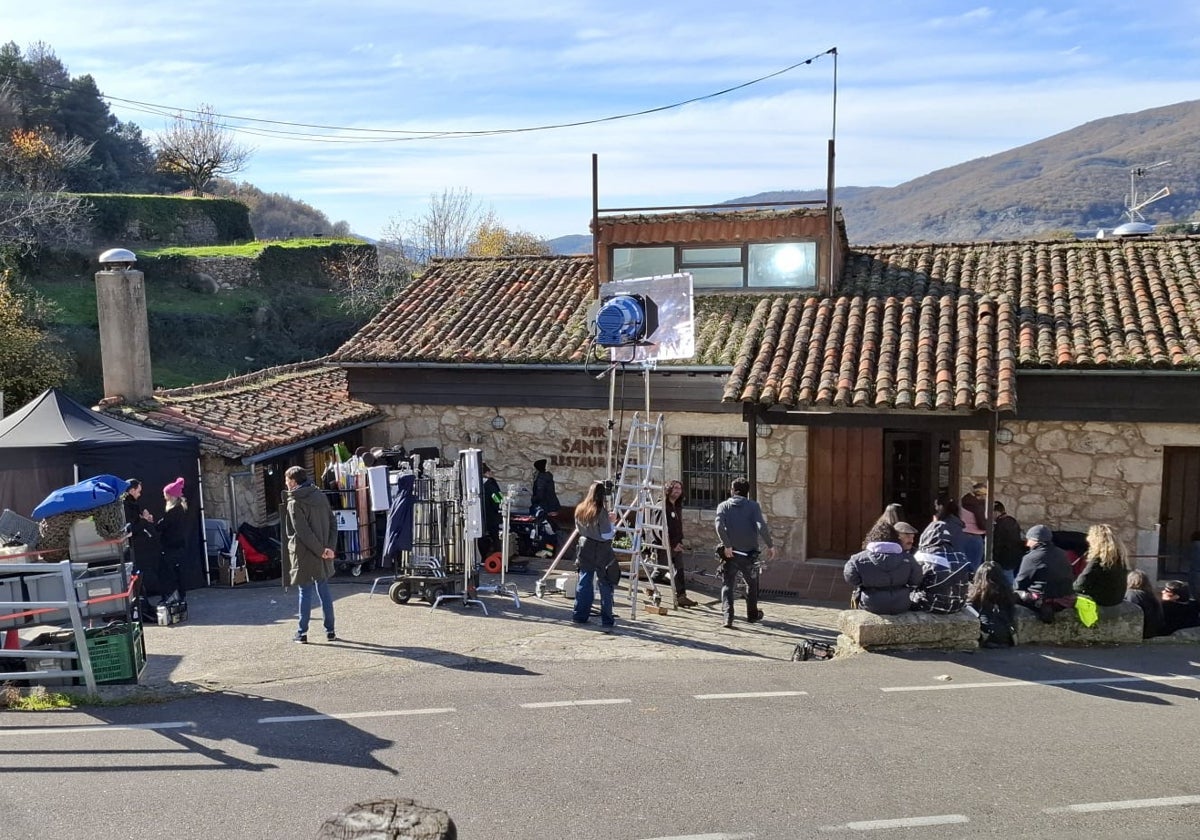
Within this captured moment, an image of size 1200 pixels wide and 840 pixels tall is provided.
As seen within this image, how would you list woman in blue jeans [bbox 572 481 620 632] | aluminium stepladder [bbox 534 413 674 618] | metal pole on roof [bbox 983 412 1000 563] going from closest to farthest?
woman in blue jeans [bbox 572 481 620 632] → metal pole on roof [bbox 983 412 1000 563] → aluminium stepladder [bbox 534 413 674 618]

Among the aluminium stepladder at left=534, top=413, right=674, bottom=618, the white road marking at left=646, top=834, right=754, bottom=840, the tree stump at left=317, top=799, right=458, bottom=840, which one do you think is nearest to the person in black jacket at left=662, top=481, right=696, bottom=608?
the aluminium stepladder at left=534, top=413, right=674, bottom=618

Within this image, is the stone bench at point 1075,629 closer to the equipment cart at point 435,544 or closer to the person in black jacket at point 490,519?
the equipment cart at point 435,544

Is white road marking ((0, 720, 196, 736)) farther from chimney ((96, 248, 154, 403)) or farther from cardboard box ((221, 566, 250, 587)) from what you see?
chimney ((96, 248, 154, 403))

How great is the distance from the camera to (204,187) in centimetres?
5450

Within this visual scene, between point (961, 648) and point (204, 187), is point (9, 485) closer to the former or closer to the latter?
point (961, 648)

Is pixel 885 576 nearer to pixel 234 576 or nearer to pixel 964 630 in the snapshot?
pixel 964 630

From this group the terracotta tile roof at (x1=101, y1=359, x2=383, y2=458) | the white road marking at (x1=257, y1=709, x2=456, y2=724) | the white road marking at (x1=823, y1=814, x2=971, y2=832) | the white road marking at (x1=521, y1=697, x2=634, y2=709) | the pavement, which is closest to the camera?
the white road marking at (x1=823, y1=814, x2=971, y2=832)

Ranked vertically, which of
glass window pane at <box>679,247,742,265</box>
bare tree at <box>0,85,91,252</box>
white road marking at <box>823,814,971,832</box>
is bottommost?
white road marking at <box>823,814,971,832</box>

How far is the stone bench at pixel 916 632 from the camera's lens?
923 cm

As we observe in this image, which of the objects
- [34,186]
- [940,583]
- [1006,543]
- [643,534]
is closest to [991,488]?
[1006,543]

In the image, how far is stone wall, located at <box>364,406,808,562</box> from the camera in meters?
14.0

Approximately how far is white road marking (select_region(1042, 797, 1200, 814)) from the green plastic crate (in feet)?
23.4

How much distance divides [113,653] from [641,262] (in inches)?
399

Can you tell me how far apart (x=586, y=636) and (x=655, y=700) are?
2.22 m
